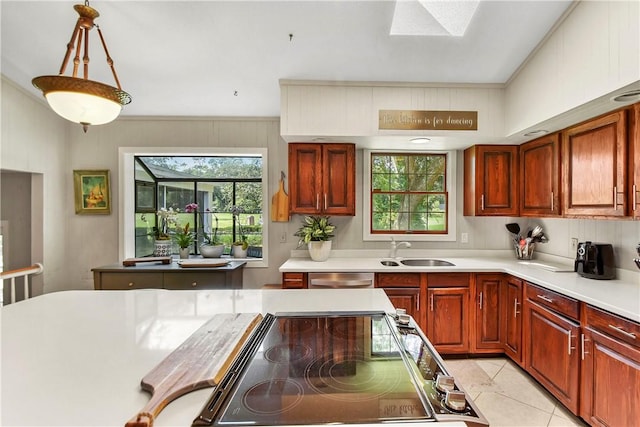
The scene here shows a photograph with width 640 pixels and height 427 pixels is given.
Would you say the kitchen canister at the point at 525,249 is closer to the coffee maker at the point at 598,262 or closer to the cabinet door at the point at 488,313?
the cabinet door at the point at 488,313

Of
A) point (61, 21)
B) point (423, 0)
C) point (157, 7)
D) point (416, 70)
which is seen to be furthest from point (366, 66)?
point (61, 21)

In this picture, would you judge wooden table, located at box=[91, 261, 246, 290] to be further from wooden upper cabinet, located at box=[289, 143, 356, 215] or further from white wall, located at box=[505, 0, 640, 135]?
white wall, located at box=[505, 0, 640, 135]

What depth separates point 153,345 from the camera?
1073 mm

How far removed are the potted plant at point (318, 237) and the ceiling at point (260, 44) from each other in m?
Result: 1.44

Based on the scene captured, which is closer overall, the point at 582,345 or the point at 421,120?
the point at 582,345

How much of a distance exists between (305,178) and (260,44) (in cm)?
128

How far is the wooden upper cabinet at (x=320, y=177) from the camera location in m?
3.14

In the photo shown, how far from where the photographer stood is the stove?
0.70 metres

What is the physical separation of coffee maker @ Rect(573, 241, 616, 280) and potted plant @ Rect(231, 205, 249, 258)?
3309 mm

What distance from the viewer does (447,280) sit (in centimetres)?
284

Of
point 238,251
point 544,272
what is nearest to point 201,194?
point 238,251

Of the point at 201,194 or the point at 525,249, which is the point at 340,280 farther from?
the point at 201,194

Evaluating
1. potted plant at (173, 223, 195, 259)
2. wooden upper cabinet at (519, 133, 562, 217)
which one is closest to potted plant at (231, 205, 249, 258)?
potted plant at (173, 223, 195, 259)

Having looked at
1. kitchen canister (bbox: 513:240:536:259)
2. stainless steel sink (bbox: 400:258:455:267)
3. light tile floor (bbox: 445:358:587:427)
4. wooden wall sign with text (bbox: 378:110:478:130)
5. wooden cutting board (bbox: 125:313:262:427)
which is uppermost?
wooden wall sign with text (bbox: 378:110:478:130)
